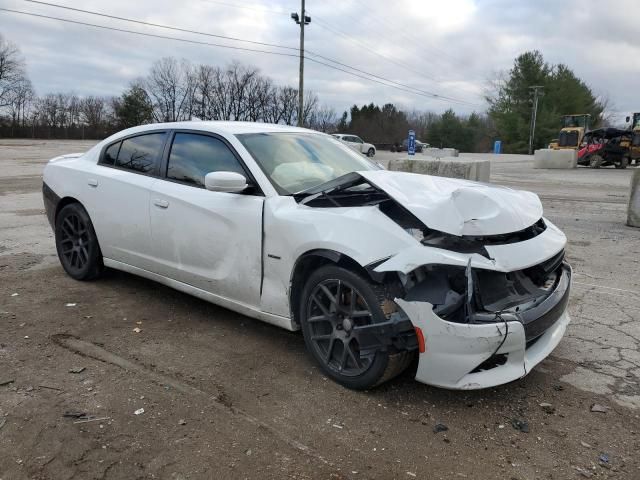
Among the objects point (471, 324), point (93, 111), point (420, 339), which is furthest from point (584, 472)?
point (93, 111)

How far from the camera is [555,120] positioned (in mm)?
62500

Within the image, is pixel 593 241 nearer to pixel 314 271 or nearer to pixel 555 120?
pixel 314 271

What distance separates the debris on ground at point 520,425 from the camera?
9.00ft

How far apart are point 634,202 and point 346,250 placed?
24.5 feet

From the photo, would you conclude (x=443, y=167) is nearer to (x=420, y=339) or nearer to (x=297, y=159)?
(x=297, y=159)

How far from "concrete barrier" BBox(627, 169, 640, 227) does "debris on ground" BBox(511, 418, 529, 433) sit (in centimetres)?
697

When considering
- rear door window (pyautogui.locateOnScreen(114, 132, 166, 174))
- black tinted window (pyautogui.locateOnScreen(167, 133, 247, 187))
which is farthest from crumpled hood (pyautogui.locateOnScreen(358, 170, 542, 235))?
rear door window (pyautogui.locateOnScreen(114, 132, 166, 174))

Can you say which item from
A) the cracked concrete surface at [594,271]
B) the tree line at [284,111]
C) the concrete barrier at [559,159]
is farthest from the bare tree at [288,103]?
the cracked concrete surface at [594,271]

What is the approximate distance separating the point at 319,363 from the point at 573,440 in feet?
4.78

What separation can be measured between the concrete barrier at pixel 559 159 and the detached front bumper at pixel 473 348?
26706 millimetres

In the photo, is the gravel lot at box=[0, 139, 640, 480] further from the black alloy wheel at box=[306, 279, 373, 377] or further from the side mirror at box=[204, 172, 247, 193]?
the side mirror at box=[204, 172, 247, 193]

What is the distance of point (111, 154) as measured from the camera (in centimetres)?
488

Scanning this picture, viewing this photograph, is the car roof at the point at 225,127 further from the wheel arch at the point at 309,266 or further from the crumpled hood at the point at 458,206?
the wheel arch at the point at 309,266

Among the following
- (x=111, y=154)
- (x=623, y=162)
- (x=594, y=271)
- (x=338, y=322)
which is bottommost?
(x=594, y=271)
